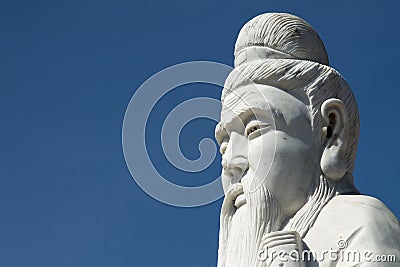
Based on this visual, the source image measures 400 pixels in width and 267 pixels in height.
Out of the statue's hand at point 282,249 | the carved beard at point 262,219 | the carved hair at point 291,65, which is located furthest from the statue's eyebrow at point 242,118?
the statue's hand at point 282,249

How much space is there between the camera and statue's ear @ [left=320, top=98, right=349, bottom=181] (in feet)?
29.9

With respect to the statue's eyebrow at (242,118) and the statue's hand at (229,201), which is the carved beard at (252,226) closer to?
the statue's hand at (229,201)

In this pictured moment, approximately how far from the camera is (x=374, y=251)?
323 inches

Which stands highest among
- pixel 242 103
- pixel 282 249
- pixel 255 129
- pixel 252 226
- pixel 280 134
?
pixel 242 103

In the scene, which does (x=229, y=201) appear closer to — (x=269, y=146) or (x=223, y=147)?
(x=223, y=147)

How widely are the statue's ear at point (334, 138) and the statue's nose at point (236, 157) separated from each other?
85 cm

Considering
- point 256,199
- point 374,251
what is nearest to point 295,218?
point 256,199

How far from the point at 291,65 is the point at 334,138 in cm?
91

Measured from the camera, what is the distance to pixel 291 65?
9.53 metres

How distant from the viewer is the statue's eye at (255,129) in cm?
933

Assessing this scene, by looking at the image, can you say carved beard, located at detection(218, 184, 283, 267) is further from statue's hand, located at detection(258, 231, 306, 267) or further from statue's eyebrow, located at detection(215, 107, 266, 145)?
statue's eyebrow, located at detection(215, 107, 266, 145)

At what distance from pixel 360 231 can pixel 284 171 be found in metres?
1.09

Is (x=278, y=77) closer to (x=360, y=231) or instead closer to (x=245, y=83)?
(x=245, y=83)

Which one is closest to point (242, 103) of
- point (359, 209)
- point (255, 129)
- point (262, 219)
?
point (255, 129)
